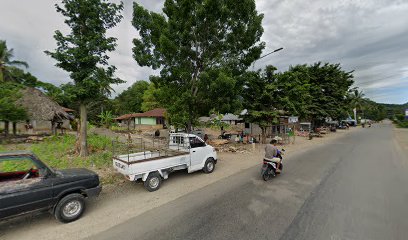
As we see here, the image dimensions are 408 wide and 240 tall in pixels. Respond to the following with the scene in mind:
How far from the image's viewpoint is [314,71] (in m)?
33.0

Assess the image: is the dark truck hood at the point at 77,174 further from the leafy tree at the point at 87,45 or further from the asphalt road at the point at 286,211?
the leafy tree at the point at 87,45

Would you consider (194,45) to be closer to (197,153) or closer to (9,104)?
(197,153)

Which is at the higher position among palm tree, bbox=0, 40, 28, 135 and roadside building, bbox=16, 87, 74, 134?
palm tree, bbox=0, 40, 28, 135

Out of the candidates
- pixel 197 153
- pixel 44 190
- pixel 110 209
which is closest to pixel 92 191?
pixel 110 209

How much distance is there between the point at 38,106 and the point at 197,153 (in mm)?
19768

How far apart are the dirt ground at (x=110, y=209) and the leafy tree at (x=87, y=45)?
19.2 feet

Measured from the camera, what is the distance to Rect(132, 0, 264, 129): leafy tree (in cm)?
1116

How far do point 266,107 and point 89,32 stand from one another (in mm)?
14871

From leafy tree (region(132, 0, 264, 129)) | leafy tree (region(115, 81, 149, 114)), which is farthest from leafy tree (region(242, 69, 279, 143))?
leafy tree (region(115, 81, 149, 114))

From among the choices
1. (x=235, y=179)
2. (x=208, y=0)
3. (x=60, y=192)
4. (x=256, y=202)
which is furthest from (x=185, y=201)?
(x=208, y=0)

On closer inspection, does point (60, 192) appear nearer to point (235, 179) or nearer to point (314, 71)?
point (235, 179)

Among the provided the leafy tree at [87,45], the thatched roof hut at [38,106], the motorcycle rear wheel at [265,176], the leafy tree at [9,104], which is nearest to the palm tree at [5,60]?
the thatched roof hut at [38,106]

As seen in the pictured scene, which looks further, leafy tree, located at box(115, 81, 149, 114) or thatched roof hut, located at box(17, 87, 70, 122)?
leafy tree, located at box(115, 81, 149, 114)

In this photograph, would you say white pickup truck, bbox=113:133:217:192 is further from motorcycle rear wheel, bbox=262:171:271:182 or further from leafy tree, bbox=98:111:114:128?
leafy tree, bbox=98:111:114:128
